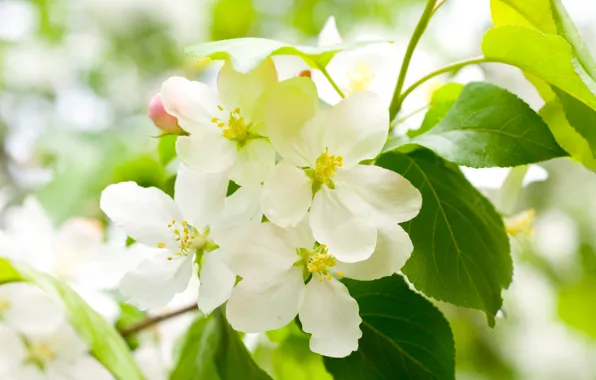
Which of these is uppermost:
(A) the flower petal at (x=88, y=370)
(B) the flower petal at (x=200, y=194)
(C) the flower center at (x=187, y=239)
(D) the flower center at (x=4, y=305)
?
(B) the flower petal at (x=200, y=194)

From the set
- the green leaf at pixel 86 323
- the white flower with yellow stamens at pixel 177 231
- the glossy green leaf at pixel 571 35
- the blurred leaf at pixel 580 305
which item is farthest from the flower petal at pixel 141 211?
the blurred leaf at pixel 580 305

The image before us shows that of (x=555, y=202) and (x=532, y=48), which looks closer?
(x=532, y=48)

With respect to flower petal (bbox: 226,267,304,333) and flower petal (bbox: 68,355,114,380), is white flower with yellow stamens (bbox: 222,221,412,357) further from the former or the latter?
flower petal (bbox: 68,355,114,380)

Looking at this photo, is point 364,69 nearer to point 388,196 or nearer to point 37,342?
point 388,196

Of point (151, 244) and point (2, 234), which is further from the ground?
point (151, 244)

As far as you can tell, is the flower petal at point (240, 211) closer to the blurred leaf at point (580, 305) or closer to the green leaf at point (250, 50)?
the green leaf at point (250, 50)

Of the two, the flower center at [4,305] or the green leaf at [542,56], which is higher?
the green leaf at [542,56]

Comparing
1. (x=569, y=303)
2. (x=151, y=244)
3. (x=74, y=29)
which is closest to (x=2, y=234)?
(x=151, y=244)

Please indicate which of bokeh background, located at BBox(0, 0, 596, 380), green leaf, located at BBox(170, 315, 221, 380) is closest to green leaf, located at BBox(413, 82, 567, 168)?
green leaf, located at BBox(170, 315, 221, 380)

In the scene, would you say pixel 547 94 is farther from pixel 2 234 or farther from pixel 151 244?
pixel 2 234
